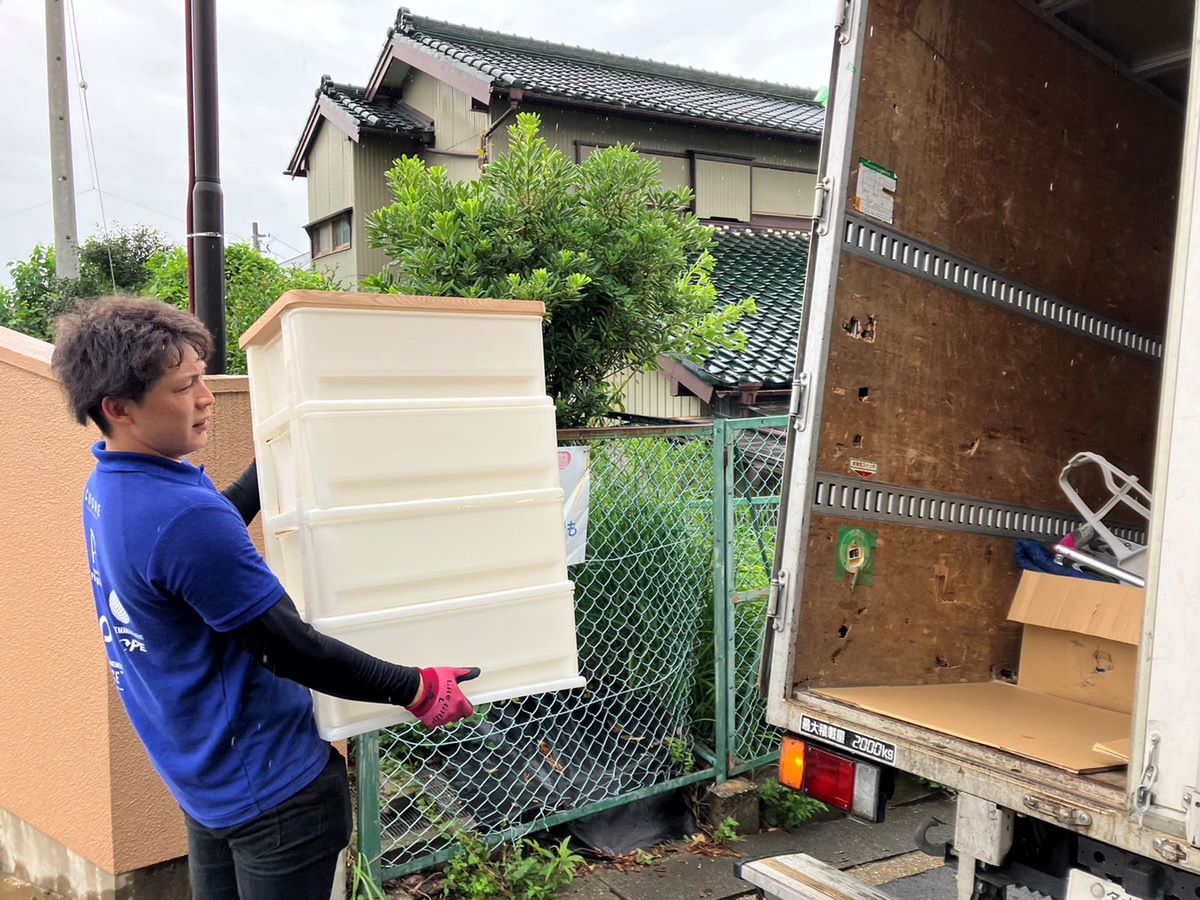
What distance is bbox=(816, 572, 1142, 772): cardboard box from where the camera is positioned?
210 centimetres

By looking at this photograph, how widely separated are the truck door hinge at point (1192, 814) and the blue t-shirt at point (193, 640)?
59.8 inches

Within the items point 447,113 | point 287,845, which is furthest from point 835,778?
point 447,113

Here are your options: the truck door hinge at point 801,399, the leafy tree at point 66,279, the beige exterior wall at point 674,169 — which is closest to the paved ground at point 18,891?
the truck door hinge at point 801,399

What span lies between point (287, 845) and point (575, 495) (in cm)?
172

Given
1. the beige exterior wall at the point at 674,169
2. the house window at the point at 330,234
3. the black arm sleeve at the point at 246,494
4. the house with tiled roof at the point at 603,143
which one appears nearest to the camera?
the black arm sleeve at the point at 246,494

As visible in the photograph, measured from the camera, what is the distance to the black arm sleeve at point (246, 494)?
6.89 feet

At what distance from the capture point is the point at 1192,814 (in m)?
1.51

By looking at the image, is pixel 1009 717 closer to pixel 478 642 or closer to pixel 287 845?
pixel 478 642

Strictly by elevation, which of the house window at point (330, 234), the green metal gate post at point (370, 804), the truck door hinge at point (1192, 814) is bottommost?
the green metal gate post at point (370, 804)

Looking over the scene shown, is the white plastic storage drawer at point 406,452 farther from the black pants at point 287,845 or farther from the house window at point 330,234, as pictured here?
the house window at point 330,234

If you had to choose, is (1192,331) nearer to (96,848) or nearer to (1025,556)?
(1025,556)

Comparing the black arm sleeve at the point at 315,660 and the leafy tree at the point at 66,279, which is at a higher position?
the leafy tree at the point at 66,279

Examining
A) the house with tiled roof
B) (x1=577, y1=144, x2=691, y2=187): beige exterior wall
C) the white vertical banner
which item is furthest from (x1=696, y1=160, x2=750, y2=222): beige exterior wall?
the white vertical banner

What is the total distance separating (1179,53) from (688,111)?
921cm
